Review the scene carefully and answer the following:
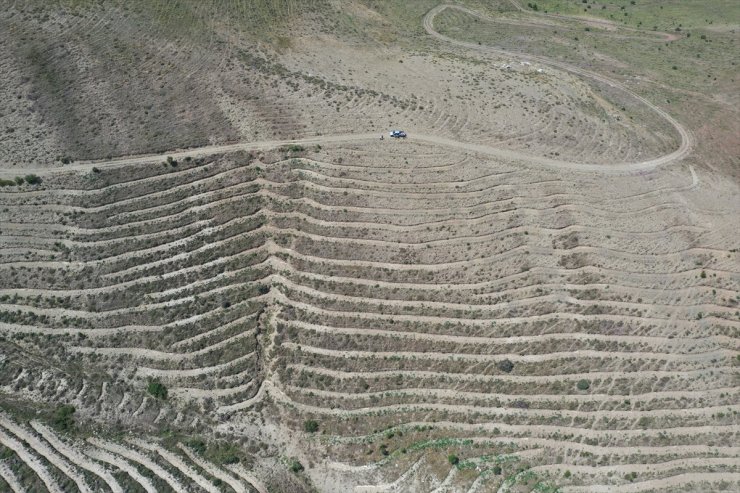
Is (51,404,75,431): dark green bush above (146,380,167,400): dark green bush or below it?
below

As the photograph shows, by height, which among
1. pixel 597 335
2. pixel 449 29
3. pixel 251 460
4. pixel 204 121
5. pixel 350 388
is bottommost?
pixel 251 460

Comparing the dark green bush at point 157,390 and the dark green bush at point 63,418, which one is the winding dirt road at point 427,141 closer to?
the dark green bush at point 157,390

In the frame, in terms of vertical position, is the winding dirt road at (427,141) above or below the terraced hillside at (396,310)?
above

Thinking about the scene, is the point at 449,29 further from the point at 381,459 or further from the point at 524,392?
the point at 381,459

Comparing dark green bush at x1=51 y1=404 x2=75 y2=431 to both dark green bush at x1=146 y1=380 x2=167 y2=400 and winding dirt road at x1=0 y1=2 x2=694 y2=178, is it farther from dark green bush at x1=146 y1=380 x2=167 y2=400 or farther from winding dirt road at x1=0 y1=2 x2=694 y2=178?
winding dirt road at x1=0 y1=2 x2=694 y2=178

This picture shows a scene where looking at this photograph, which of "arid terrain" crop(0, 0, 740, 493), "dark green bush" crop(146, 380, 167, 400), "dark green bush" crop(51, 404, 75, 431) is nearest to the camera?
"arid terrain" crop(0, 0, 740, 493)

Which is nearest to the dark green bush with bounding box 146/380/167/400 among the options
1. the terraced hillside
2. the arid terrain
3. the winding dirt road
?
the arid terrain

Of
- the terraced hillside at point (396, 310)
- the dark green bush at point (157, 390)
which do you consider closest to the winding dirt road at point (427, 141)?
the terraced hillside at point (396, 310)

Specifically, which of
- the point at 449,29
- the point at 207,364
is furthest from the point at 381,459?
the point at 449,29

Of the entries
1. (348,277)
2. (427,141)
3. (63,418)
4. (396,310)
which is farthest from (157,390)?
(427,141)
